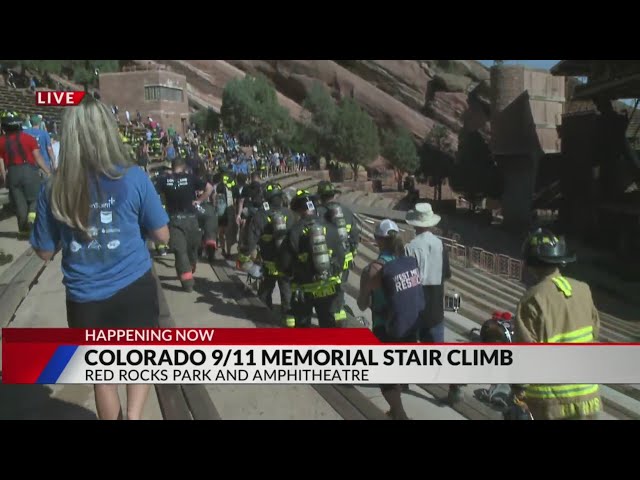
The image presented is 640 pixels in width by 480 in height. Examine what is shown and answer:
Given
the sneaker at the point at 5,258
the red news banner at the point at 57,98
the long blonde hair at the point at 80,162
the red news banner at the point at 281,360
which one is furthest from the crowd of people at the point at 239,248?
the sneaker at the point at 5,258

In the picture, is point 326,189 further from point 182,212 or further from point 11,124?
point 11,124

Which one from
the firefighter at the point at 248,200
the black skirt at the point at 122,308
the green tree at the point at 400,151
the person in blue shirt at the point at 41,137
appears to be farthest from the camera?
the firefighter at the point at 248,200

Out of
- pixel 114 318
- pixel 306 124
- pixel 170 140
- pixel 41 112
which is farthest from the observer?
pixel 170 140

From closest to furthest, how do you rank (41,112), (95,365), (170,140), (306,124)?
(95,365), (41,112), (306,124), (170,140)

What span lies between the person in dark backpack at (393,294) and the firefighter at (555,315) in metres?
0.67

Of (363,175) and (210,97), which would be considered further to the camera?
(363,175)

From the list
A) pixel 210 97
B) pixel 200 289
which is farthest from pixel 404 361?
pixel 210 97

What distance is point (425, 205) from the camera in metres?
3.58

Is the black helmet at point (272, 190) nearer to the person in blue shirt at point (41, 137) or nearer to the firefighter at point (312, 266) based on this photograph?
the firefighter at point (312, 266)

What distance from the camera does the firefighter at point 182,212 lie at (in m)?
4.64

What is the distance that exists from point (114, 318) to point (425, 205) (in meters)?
1.93

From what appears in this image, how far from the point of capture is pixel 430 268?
341cm

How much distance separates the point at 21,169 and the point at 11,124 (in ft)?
1.92

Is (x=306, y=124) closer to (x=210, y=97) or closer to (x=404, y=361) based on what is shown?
(x=210, y=97)
